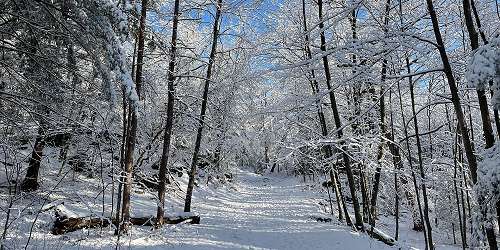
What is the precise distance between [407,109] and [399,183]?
3.14 meters

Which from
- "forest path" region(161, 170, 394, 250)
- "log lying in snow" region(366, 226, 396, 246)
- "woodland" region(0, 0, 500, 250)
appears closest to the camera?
"woodland" region(0, 0, 500, 250)

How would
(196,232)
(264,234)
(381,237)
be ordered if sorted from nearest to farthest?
(196,232), (381,237), (264,234)

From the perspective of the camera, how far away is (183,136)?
18.6m

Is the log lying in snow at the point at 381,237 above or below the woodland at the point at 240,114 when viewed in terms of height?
below

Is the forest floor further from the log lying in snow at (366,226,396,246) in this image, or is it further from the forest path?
the log lying in snow at (366,226,396,246)

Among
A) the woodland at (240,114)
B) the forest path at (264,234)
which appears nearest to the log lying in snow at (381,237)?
the woodland at (240,114)

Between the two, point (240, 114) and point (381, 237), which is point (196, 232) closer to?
point (240, 114)

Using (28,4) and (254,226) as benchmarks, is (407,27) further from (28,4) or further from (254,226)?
(254,226)

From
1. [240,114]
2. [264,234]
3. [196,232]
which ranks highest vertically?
[240,114]

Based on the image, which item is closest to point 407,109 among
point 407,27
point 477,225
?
point 407,27

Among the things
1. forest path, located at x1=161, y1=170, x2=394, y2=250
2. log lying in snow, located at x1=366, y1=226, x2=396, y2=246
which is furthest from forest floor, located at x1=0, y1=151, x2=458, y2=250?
log lying in snow, located at x1=366, y1=226, x2=396, y2=246

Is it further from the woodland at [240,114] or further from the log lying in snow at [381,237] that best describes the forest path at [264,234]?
the log lying in snow at [381,237]

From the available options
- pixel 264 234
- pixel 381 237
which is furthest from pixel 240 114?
pixel 381 237

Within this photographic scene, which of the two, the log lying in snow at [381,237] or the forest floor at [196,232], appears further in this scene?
the log lying in snow at [381,237]
